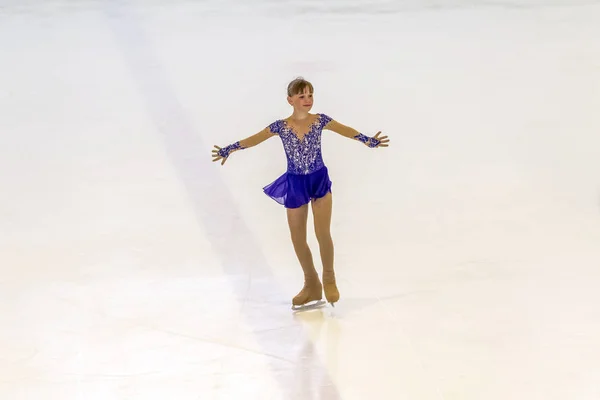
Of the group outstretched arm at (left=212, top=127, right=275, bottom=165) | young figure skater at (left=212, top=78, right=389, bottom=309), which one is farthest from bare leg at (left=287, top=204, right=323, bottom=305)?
outstretched arm at (left=212, top=127, right=275, bottom=165)

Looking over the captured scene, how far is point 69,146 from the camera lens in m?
4.82

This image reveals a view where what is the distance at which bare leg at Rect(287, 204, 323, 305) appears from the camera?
3.30 m

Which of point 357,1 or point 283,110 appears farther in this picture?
point 357,1

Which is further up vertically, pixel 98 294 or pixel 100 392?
pixel 98 294

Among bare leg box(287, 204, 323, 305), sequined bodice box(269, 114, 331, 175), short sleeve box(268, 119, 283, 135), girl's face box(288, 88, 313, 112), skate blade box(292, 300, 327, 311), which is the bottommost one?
skate blade box(292, 300, 327, 311)

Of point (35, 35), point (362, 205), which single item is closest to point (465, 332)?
point (362, 205)

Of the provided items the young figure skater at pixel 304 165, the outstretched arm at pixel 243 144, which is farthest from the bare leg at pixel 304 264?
the outstretched arm at pixel 243 144

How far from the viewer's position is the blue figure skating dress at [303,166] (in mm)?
3174

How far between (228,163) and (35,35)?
8.35 feet

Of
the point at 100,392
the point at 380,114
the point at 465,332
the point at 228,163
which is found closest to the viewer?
the point at 100,392

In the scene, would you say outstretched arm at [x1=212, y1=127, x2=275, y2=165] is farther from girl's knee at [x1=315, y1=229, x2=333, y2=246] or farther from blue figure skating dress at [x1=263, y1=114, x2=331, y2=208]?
girl's knee at [x1=315, y1=229, x2=333, y2=246]

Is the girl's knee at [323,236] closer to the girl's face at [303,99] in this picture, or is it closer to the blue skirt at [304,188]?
the blue skirt at [304,188]

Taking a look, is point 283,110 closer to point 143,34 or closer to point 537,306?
point 143,34

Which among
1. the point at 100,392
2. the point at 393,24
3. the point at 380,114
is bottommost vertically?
the point at 100,392
